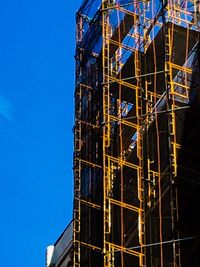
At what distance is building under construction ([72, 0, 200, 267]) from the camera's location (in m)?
30.9

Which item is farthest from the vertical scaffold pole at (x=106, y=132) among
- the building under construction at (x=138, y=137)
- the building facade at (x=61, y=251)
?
the building facade at (x=61, y=251)

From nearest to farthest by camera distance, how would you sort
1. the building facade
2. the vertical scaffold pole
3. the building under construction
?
the building under construction < the vertical scaffold pole < the building facade

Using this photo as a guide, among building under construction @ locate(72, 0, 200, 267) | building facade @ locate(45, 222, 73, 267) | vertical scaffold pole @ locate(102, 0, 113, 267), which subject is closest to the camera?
building under construction @ locate(72, 0, 200, 267)

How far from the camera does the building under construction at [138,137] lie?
30.9 metres

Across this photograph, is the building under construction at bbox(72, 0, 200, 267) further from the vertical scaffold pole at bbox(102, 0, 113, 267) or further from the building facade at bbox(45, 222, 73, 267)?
the building facade at bbox(45, 222, 73, 267)

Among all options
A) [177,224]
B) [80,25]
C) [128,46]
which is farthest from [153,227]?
[80,25]

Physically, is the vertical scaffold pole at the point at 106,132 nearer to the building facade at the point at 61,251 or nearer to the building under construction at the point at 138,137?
the building under construction at the point at 138,137

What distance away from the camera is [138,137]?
3309 cm

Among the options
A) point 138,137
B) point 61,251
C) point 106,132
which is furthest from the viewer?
point 61,251

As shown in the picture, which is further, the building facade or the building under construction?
the building facade

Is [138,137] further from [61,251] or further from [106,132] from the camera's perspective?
[61,251]

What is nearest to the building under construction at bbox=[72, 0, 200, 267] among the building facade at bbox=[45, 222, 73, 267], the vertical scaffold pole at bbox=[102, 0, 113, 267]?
the vertical scaffold pole at bbox=[102, 0, 113, 267]

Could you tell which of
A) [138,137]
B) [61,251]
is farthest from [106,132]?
[61,251]

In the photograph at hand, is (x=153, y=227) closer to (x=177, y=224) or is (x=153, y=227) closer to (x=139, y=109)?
(x=177, y=224)
